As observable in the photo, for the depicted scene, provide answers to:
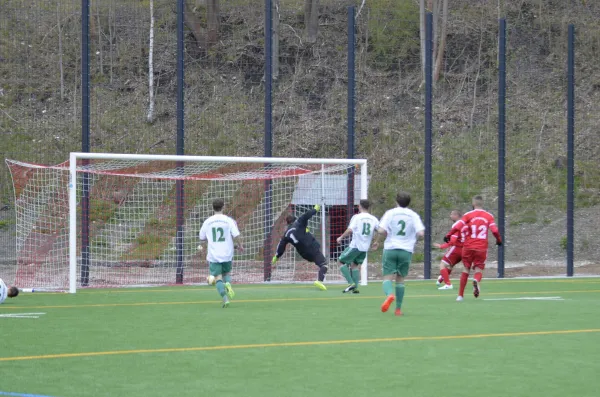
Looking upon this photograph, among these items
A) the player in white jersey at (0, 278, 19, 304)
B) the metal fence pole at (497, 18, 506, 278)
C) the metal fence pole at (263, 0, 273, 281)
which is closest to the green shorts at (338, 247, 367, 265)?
the metal fence pole at (263, 0, 273, 281)

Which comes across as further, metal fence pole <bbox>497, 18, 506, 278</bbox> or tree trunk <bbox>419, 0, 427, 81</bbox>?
tree trunk <bbox>419, 0, 427, 81</bbox>

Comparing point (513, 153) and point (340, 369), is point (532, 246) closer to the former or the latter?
point (513, 153)

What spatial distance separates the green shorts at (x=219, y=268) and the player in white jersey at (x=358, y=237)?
3.27 metres

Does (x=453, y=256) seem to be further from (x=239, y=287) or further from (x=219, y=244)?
(x=219, y=244)

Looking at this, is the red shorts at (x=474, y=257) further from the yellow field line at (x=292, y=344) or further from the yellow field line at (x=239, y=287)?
the yellow field line at (x=292, y=344)

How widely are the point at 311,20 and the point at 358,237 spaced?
517 inches

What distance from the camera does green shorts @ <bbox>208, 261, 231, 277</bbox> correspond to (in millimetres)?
13977

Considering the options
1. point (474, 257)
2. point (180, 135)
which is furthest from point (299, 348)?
point (180, 135)

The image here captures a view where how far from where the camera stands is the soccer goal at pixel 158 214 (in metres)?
18.6

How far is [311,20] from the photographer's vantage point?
2853 centimetres

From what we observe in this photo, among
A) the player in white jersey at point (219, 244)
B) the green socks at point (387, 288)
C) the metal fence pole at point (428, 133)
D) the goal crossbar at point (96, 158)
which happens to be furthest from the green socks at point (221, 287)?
the metal fence pole at point (428, 133)

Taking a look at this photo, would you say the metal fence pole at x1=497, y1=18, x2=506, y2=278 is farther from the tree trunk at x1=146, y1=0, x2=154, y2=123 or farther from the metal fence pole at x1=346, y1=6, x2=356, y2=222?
the tree trunk at x1=146, y1=0, x2=154, y2=123

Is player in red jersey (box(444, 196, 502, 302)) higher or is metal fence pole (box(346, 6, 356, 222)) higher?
metal fence pole (box(346, 6, 356, 222))

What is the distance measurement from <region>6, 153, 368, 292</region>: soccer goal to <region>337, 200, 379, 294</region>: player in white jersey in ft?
8.31
